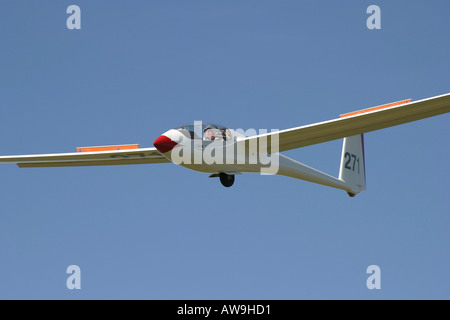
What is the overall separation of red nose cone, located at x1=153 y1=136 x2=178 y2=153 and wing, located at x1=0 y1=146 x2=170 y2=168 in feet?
9.73

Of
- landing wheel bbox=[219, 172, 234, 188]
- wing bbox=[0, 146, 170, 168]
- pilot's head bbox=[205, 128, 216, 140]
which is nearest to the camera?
pilot's head bbox=[205, 128, 216, 140]

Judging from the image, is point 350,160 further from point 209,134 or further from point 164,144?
point 164,144

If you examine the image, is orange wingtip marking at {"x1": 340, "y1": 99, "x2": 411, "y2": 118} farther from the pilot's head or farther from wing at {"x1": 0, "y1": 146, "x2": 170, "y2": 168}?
wing at {"x1": 0, "y1": 146, "x2": 170, "y2": 168}

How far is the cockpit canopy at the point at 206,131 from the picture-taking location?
74.1ft

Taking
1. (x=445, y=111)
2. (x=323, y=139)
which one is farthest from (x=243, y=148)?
(x=445, y=111)

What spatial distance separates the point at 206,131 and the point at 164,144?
1.63 metres

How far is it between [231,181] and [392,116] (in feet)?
19.3

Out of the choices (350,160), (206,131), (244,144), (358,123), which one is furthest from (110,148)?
(350,160)

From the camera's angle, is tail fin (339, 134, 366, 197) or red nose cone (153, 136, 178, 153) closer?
red nose cone (153, 136, 178, 153)

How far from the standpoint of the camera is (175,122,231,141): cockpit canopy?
22594 millimetres

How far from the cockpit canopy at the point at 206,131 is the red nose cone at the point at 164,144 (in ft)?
2.04

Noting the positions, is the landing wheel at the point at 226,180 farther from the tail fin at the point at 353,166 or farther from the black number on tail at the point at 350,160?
the black number on tail at the point at 350,160

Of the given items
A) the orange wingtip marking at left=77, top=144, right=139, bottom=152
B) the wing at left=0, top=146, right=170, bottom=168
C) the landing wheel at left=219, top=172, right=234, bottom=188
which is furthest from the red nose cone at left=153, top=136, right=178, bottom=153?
the orange wingtip marking at left=77, top=144, right=139, bottom=152

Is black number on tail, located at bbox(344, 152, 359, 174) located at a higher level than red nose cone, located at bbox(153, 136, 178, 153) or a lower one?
higher
